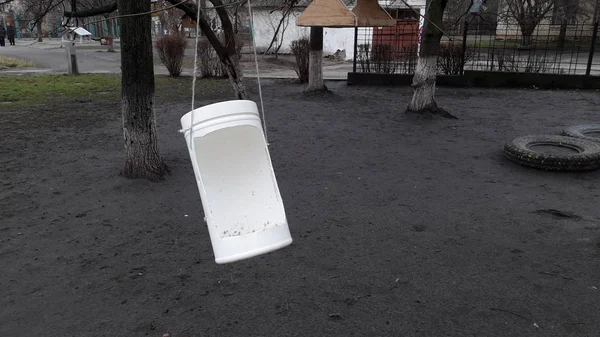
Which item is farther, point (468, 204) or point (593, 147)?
point (593, 147)

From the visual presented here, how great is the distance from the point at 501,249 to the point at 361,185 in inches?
75.1

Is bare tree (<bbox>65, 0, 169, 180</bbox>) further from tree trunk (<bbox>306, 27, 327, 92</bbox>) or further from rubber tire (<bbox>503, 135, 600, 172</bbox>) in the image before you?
tree trunk (<bbox>306, 27, 327, 92</bbox>)

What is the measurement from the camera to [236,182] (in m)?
2.42

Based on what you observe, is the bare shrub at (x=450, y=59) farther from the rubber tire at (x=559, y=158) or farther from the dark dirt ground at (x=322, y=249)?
the rubber tire at (x=559, y=158)

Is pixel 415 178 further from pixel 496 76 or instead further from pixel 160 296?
pixel 496 76

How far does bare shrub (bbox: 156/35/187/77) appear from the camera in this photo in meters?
15.0

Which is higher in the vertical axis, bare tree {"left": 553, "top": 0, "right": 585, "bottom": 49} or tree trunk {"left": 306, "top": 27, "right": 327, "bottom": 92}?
bare tree {"left": 553, "top": 0, "right": 585, "bottom": 49}

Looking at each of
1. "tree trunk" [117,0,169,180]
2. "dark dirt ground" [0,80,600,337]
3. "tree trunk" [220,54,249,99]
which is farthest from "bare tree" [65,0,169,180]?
"tree trunk" [220,54,249,99]

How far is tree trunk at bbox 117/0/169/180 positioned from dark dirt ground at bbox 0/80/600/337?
0.81ft

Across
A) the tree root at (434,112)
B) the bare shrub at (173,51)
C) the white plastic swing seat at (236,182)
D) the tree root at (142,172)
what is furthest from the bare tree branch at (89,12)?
the bare shrub at (173,51)

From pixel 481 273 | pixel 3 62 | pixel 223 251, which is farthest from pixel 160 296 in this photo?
pixel 3 62

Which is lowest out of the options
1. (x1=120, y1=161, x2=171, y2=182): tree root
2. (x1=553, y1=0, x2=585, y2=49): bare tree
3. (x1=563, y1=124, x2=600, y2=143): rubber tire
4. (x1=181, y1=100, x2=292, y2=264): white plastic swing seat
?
(x1=120, y1=161, x2=171, y2=182): tree root

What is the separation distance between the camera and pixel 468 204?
4785 mm

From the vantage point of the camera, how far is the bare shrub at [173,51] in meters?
15.0
